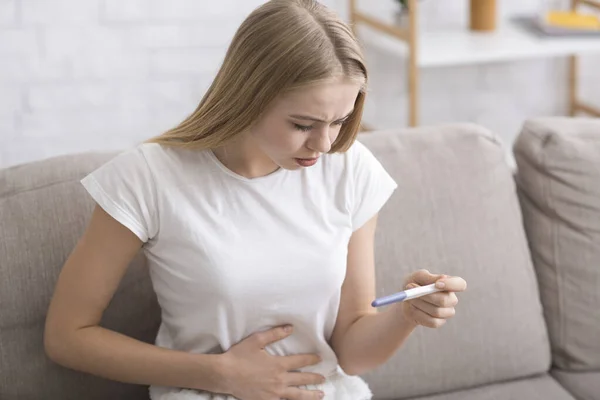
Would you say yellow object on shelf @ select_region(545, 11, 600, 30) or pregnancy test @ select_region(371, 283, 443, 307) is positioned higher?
yellow object on shelf @ select_region(545, 11, 600, 30)

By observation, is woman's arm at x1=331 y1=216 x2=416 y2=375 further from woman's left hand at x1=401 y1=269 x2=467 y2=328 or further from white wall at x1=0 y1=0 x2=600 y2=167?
white wall at x1=0 y1=0 x2=600 y2=167

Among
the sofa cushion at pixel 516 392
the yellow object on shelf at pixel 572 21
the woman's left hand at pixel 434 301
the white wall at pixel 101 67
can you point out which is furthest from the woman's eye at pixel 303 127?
the yellow object on shelf at pixel 572 21

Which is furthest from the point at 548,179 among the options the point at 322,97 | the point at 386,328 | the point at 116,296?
the point at 116,296

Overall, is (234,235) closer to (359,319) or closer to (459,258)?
(359,319)

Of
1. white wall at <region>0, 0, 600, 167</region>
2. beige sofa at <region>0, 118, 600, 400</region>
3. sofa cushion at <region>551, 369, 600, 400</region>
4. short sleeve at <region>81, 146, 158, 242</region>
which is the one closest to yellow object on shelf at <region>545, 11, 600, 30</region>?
white wall at <region>0, 0, 600, 167</region>

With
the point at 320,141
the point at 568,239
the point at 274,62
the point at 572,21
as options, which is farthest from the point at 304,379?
the point at 572,21

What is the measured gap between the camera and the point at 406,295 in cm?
119

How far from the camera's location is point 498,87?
310 cm

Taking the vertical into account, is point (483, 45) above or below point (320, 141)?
below

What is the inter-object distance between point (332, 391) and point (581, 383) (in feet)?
1.63

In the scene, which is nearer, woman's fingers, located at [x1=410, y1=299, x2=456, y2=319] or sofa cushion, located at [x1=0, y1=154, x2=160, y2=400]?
woman's fingers, located at [x1=410, y1=299, x2=456, y2=319]

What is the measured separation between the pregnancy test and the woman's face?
204 mm

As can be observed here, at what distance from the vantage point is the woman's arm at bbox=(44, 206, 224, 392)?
4.14ft

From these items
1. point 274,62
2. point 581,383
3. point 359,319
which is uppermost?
point 274,62
